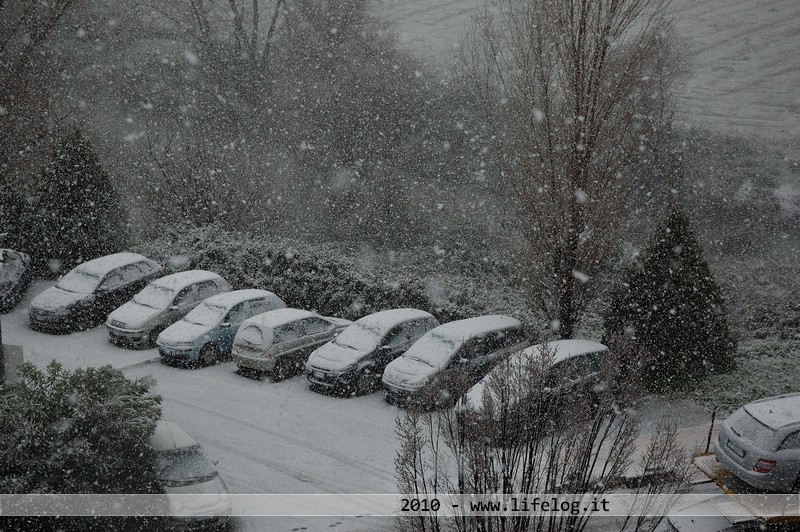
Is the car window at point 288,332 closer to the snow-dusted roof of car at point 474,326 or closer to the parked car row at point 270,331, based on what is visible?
the parked car row at point 270,331

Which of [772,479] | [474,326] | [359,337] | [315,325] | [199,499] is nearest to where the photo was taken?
[199,499]

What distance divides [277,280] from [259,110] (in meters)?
15.0

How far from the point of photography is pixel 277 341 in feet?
45.5

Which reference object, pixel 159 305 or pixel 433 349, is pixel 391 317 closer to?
pixel 433 349

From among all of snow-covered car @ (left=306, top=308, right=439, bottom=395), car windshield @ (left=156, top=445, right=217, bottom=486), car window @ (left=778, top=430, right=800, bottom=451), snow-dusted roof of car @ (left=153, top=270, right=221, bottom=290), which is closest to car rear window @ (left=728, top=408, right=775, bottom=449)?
car window @ (left=778, top=430, right=800, bottom=451)

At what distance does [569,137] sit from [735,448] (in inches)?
235

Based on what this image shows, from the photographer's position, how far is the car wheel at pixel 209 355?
1439cm

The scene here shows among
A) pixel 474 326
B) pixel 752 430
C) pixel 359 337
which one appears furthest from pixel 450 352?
pixel 752 430

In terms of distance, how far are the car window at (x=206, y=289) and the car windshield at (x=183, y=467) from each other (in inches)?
275

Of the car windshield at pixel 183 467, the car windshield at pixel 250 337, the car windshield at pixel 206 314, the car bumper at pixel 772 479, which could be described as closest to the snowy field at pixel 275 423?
the car windshield at pixel 250 337

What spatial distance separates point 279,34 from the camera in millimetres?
32188

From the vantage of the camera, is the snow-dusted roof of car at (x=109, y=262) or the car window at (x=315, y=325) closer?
the car window at (x=315, y=325)

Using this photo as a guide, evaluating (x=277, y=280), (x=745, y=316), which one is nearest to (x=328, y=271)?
(x=277, y=280)

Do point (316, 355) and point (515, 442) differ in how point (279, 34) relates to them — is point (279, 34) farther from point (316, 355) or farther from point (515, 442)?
point (515, 442)
